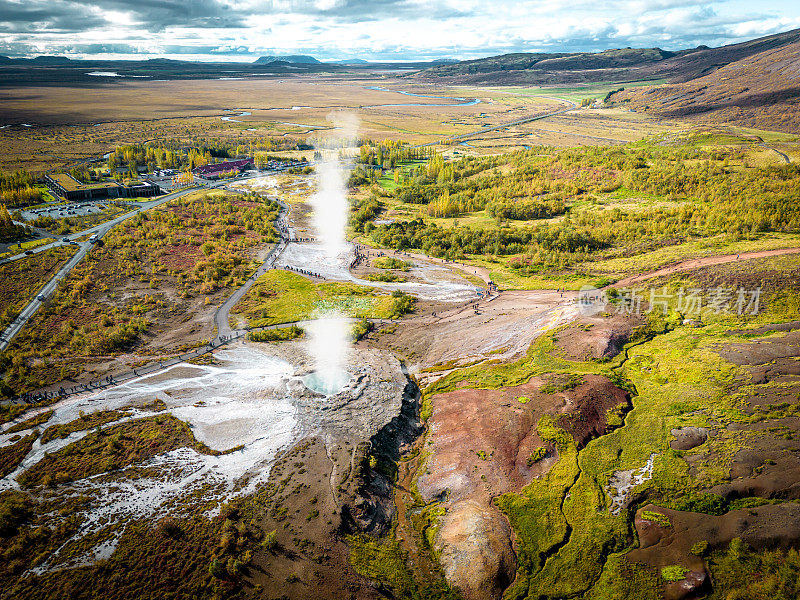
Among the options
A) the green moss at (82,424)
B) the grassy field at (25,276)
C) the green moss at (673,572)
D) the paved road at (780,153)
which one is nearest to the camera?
the green moss at (673,572)

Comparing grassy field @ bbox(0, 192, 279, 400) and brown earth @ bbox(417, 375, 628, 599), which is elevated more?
grassy field @ bbox(0, 192, 279, 400)

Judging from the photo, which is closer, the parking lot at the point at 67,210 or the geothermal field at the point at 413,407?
the geothermal field at the point at 413,407

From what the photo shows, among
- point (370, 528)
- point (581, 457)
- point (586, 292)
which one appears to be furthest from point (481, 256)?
point (370, 528)

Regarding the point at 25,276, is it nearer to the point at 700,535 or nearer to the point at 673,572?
the point at 673,572

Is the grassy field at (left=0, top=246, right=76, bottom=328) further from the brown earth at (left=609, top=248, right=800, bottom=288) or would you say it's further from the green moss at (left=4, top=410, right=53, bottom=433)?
the brown earth at (left=609, top=248, right=800, bottom=288)

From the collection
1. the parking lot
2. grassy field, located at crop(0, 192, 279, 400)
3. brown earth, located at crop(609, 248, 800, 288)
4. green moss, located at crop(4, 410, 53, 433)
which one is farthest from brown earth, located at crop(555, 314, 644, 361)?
the parking lot

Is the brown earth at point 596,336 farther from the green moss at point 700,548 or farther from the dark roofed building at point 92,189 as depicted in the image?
the dark roofed building at point 92,189

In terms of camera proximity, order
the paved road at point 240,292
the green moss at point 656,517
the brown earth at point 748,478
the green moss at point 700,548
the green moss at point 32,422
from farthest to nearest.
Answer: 1. the paved road at point 240,292
2. the green moss at point 32,422
3. the green moss at point 656,517
4. the green moss at point 700,548
5. the brown earth at point 748,478

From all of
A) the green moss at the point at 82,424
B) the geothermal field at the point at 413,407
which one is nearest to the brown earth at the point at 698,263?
the geothermal field at the point at 413,407
